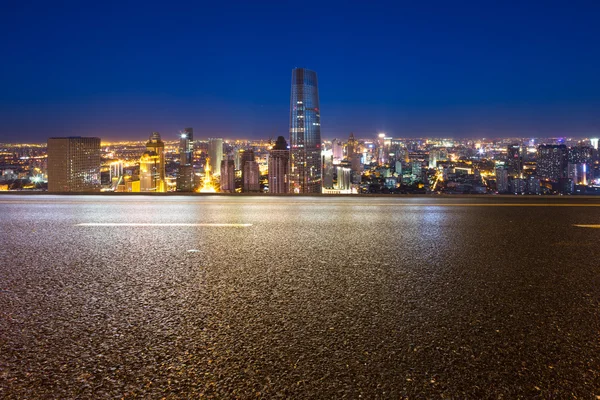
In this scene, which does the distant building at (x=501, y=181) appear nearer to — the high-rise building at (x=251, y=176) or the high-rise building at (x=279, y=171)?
the high-rise building at (x=251, y=176)

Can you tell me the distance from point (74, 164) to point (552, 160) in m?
23.2

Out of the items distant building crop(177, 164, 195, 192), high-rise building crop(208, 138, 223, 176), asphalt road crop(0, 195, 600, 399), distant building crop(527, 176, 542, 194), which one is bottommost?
asphalt road crop(0, 195, 600, 399)

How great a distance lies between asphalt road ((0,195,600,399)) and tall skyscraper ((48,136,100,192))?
961 cm

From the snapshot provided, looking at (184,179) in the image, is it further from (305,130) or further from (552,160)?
(305,130)

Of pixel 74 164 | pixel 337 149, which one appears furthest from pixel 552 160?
pixel 337 149

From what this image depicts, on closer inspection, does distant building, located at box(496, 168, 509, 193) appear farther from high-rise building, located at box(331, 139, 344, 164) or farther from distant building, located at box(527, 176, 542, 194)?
high-rise building, located at box(331, 139, 344, 164)

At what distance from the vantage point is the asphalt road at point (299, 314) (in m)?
1.55

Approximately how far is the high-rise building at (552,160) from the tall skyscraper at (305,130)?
1016 inches

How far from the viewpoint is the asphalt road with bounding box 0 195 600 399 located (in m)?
1.55

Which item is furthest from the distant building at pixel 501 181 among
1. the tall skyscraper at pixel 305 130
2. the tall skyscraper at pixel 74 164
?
the tall skyscraper at pixel 305 130

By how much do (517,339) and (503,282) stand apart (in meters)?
1.00

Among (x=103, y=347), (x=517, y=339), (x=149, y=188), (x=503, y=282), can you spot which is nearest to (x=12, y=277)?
(x=103, y=347)

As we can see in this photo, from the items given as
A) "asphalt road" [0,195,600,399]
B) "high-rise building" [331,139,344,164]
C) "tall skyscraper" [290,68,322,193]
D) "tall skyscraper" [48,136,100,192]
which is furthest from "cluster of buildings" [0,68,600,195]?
"asphalt road" [0,195,600,399]

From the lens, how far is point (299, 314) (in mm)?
2207
